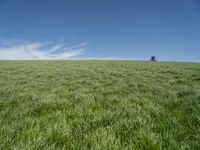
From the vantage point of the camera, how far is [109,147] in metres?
2.66

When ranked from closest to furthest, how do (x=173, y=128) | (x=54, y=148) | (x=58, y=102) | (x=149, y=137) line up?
(x=54, y=148), (x=149, y=137), (x=173, y=128), (x=58, y=102)

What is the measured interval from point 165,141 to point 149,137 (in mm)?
295

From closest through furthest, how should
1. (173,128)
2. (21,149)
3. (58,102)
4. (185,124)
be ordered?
(21,149) < (173,128) < (185,124) < (58,102)

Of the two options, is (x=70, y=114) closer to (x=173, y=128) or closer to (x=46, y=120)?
(x=46, y=120)

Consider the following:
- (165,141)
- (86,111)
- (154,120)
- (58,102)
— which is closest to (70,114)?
(86,111)

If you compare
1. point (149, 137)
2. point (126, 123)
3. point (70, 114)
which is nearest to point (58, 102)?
point (70, 114)

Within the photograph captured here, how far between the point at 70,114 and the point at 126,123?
153cm

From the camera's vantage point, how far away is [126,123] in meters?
3.54

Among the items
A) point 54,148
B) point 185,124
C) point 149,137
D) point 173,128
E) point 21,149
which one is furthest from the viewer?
point 185,124

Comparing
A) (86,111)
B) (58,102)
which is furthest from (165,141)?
(58,102)

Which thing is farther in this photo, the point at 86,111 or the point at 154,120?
the point at 86,111

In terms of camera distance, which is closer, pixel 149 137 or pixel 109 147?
pixel 109 147

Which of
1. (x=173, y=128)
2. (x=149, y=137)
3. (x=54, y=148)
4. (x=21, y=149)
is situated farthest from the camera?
(x=173, y=128)

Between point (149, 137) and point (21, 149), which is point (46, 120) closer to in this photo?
point (21, 149)
